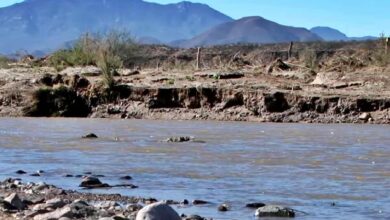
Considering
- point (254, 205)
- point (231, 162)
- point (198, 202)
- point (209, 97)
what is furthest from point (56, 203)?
point (209, 97)

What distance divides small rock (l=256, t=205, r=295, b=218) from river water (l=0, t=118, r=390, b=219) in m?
0.14

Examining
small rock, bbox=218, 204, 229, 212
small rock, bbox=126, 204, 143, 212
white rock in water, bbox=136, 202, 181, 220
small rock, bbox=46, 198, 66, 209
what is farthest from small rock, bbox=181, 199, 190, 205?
white rock in water, bbox=136, 202, 181, 220

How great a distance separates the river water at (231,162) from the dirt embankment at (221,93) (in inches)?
89.0

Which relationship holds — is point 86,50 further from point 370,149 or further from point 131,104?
point 370,149

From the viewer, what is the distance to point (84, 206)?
11.4 metres

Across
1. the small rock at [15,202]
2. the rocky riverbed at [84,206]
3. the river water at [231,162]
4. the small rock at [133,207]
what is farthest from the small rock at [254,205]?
the small rock at [15,202]

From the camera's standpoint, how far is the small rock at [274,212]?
37.2ft

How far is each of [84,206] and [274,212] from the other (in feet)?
7.90

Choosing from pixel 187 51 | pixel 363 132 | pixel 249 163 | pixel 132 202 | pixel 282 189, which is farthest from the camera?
pixel 187 51

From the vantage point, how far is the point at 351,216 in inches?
456

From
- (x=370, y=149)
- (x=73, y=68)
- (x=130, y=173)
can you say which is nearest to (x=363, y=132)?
(x=370, y=149)

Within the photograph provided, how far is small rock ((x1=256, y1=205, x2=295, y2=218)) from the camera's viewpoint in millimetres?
11352

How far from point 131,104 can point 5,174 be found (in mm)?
19214

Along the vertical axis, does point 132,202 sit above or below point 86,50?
below
